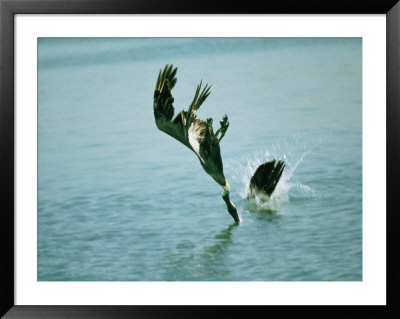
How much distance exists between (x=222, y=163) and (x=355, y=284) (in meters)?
0.47

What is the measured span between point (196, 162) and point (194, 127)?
9cm

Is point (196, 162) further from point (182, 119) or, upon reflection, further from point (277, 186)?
point (277, 186)

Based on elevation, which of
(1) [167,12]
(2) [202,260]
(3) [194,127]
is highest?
(1) [167,12]

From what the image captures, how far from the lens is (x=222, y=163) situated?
196 centimetres

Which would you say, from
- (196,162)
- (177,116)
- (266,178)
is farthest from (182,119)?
(266,178)

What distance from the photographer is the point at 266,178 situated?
1964 mm

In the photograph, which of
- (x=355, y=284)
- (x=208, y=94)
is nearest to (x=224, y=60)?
(x=208, y=94)

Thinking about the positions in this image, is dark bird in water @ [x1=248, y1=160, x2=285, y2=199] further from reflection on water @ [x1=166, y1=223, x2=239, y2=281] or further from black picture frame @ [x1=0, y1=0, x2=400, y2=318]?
black picture frame @ [x1=0, y1=0, x2=400, y2=318]

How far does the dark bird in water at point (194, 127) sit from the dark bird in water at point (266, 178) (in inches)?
2.9

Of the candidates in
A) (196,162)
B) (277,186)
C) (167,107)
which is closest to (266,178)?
(277,186)

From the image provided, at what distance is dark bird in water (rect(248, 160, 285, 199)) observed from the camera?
1.95 metres

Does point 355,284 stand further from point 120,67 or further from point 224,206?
point 120,67

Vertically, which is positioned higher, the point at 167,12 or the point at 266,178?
the point at 167,12

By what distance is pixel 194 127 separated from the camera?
1973mm
